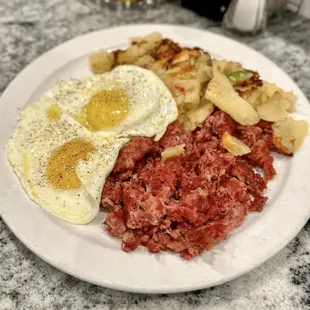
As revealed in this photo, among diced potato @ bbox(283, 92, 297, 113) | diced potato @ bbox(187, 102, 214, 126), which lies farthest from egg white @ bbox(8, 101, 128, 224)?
diced potato @ bbox(283, 92, 297, 113)

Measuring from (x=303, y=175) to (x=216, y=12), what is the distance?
1.47m

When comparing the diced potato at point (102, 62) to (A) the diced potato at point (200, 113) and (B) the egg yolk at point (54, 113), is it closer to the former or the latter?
(B) the egg yolk at point (54, 113)

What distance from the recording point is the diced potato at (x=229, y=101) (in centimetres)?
210

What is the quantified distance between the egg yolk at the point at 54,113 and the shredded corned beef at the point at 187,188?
0.39 m

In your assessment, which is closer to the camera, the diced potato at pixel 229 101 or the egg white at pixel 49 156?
the egg white at pixel 49 156

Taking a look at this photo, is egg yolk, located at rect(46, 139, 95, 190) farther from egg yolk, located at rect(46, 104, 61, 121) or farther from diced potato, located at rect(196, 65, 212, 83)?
diced potato, located at rect(196, 65, 212, 83)

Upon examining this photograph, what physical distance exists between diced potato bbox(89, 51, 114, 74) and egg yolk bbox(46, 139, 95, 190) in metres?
0.55

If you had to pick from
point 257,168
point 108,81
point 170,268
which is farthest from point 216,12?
point 170,268

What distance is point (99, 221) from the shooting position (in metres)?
1.84

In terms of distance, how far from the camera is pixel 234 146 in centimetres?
200

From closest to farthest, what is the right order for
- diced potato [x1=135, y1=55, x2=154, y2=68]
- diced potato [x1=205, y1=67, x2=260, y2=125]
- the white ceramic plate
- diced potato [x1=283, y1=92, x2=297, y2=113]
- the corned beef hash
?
the white ceramic plate
the corned beef hash
diced potato [x1=205, y1=67, x2=260, y2=125]
diced potato [x1=283, y1=92, x2=297, y2=113]
diced potato [x1=135, y1=55, x2=154, y2=68]

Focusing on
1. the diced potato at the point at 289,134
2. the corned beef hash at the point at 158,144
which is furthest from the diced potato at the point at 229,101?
the diced potato at the point at 289,134

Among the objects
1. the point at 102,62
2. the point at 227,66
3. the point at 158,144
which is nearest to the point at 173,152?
the point at 158,144

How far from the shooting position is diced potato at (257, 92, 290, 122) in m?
2.12
